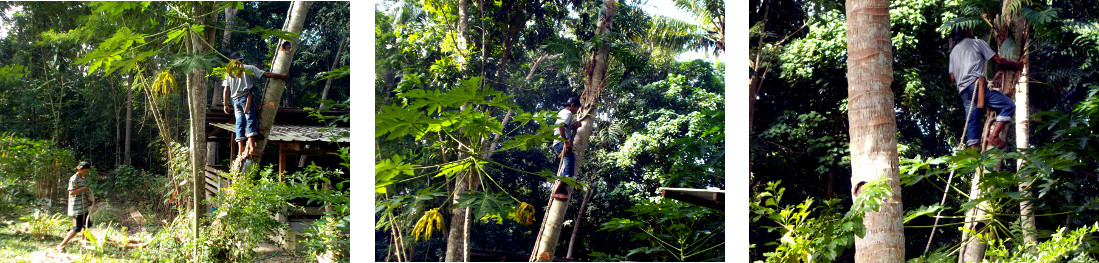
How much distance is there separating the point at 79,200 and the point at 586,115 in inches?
104

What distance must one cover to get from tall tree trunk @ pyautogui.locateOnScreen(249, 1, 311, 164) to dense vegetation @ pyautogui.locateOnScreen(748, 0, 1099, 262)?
218 centimetres

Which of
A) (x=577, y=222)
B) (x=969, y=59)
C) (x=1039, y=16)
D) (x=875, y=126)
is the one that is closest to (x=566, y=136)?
(x=577, y=222)

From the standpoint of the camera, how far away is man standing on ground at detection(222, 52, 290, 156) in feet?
10.1

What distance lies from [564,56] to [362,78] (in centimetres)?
95

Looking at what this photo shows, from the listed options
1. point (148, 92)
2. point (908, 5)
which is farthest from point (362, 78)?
point (908, 5)

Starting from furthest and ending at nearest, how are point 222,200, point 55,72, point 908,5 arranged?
point 908,5 < point 55,72 < point 222,200

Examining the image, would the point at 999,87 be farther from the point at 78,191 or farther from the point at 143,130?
the point at 78,191

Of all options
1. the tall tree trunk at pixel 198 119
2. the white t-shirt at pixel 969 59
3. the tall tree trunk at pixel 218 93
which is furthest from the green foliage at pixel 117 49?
the white t-shirt at pixel 969 59

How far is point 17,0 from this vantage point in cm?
321

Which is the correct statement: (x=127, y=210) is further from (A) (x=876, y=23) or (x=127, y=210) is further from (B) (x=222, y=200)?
(A) (x=876, y=23)

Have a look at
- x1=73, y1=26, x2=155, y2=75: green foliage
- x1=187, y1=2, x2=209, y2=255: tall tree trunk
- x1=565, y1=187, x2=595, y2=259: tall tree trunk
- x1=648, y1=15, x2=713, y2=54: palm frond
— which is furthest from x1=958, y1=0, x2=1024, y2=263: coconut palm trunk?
x1=73, y1=26, x2=155, y2=75: green foliage

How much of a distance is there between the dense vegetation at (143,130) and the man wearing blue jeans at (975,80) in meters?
2.79

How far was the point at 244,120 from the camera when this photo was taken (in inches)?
126

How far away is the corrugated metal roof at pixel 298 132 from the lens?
3.22 metres
